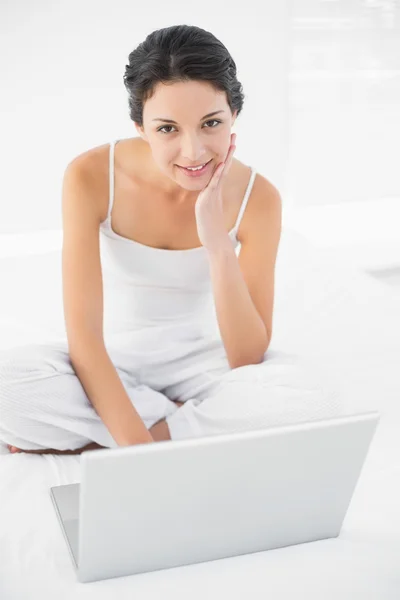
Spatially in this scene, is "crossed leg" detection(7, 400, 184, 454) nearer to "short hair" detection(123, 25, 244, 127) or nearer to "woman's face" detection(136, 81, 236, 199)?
"woman's face" detection(136, 81, 236, 199)

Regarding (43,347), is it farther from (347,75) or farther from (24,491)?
(347,75)

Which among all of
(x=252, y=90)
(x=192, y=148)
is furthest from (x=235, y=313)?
(x=252, y=90)

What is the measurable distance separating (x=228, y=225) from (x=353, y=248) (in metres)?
1.63

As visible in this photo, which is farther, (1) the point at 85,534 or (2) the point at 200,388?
(2) the point at 200,388

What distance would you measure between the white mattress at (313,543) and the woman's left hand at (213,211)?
0.33m

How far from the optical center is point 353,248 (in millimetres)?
3537

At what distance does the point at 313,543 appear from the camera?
4.81 feet

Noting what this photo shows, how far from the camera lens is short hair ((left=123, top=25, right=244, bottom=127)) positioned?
1673mm

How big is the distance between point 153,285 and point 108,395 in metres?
0.33

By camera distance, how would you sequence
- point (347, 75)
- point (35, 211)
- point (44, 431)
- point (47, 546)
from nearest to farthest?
point (47, 546)
point (44, 431)
point (35, 211)
point (347, 75)

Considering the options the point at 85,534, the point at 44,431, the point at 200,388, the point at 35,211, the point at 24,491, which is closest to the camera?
the point at 85,534

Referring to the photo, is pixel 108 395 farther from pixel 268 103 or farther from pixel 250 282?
pixel 268 103

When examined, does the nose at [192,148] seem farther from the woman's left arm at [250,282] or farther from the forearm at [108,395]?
the forearm at [108,395]

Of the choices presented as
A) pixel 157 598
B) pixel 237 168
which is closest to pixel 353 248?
pixel 237 168
